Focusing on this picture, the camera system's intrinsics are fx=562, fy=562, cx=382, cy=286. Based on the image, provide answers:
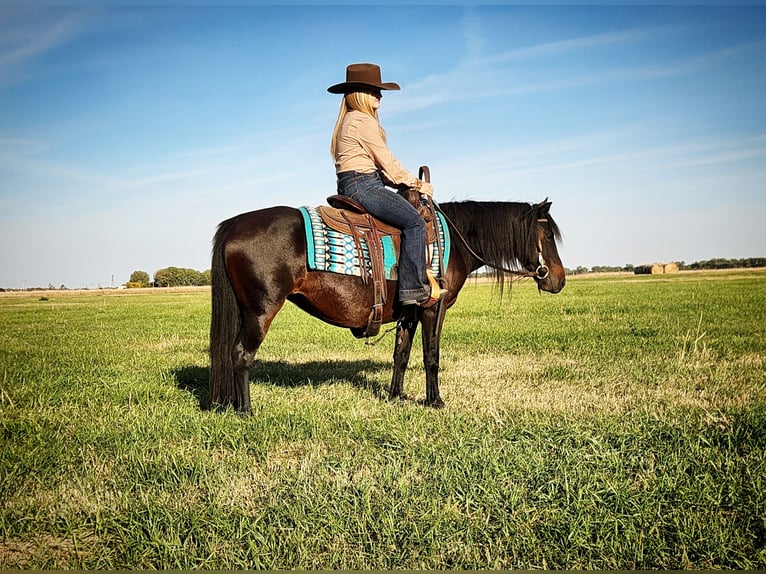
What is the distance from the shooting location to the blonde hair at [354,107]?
20.5 feet

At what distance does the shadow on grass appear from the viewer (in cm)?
768

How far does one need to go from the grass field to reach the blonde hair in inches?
119

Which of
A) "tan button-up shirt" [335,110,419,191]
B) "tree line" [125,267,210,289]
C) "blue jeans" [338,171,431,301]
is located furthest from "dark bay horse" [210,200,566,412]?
"tree line" [125,267,210,289]

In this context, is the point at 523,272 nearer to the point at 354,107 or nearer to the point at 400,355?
the point at 400,355

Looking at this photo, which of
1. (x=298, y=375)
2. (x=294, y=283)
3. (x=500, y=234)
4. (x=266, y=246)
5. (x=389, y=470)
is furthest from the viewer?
(x=298, y=375)

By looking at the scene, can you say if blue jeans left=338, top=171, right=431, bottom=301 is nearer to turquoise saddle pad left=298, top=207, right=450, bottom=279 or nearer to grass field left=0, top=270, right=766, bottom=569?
turquoise saddle pad left=298, top=207, right=450, bottom=279

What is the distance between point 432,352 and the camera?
6.77 metres

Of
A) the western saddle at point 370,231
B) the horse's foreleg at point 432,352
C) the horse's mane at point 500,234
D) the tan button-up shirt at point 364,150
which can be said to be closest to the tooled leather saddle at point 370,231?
the western saddle at point 370,231

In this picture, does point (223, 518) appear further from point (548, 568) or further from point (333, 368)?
point (333, 368)

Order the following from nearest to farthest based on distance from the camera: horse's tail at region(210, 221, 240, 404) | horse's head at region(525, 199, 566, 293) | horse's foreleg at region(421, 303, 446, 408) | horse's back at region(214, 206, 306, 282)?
horse's back at region(214, 206, 306, 282), horse's tail at region(210, 221, 240, 404), horse's foreleg at region(421, 303, 446, 408), horse's head at region(525, 199, 566, 293)

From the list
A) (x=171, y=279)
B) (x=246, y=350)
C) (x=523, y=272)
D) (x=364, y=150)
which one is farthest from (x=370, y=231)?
(x=171, y=279)

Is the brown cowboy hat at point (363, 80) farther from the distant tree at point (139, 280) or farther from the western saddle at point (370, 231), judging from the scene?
the distant tree at point (139, 280)

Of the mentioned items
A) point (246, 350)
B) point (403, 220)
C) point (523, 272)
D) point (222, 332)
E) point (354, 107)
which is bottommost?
point (246, 350)

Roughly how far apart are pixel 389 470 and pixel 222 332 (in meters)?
2.83
